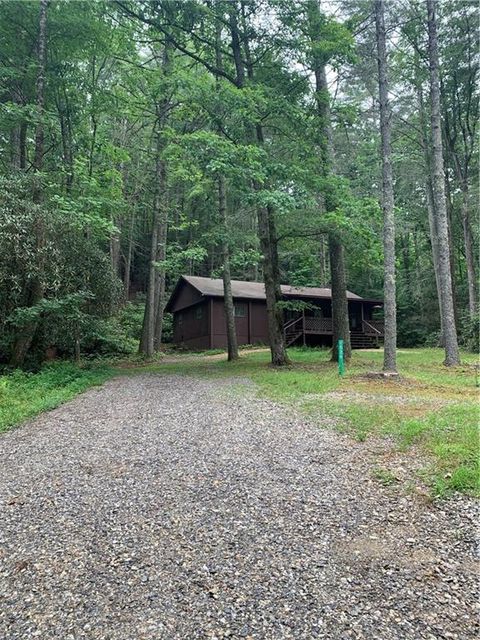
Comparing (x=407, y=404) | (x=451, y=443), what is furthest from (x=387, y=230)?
(x=451, y=443)

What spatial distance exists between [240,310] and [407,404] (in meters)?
17.0

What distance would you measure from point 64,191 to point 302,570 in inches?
531

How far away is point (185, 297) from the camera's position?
981 inches

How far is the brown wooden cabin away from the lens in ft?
72.9

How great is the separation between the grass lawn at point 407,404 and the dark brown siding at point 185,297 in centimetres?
1162

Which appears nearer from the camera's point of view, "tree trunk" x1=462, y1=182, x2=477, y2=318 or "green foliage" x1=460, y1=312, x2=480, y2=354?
"green foliage" x1=460, y1=312, x2=480, y2=354

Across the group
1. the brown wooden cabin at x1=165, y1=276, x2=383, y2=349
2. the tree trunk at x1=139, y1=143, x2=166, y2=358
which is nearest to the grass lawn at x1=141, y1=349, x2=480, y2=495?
the tree trunk at x1=139, y1=143, x2=166, y2=358

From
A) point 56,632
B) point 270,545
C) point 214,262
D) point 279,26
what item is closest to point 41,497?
point 56,632

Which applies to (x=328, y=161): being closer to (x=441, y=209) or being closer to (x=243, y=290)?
(x=441, y=209)

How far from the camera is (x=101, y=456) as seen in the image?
4.46 metres

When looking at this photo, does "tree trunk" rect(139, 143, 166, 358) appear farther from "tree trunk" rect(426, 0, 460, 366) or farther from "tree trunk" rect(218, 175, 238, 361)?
"tree trunk" rect(426, 0, 460, 366)

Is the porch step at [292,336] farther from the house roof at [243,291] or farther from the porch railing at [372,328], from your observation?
the porch railing at [372,328]

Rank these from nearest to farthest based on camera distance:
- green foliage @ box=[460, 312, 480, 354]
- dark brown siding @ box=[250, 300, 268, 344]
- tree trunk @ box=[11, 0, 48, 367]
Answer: tree trunk @ box=[11, 0, 48, 367] < green foliage @ box=[460, 312, 480, 354] < dark brown siding @ box=[250, 300, 268, 344]

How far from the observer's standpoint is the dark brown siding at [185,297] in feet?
76.2
